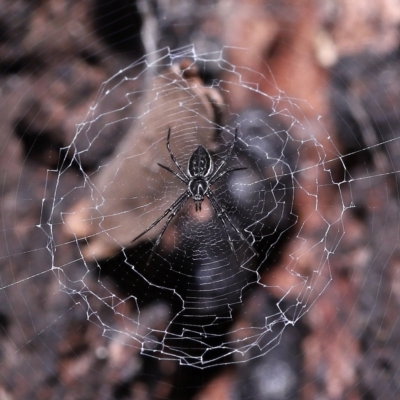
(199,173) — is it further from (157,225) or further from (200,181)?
(157,225)

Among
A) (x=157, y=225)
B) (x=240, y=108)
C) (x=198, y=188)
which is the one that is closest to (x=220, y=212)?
(x=198, y=188)

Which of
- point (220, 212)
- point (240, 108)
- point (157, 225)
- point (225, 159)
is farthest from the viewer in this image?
point (220, 212)

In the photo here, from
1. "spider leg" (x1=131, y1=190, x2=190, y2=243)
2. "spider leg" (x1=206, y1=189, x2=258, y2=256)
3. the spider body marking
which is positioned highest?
the spider body marking

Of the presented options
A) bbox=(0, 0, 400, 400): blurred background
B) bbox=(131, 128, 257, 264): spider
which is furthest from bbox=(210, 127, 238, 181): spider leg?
bbox=(0, 0, 400, 400): blurred background

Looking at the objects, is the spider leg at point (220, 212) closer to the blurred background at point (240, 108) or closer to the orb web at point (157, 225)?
the orb web at point (157, 225)

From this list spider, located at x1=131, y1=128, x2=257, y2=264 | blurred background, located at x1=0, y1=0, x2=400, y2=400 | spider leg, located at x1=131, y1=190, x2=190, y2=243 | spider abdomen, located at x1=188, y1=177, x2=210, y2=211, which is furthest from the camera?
spider abdomen, located at x1=188, y1=177, x2=210, y2=211

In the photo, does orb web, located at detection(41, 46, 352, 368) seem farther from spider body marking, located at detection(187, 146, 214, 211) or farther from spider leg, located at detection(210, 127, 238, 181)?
spider body marking, located at detection(187, 146, 214, 211)
